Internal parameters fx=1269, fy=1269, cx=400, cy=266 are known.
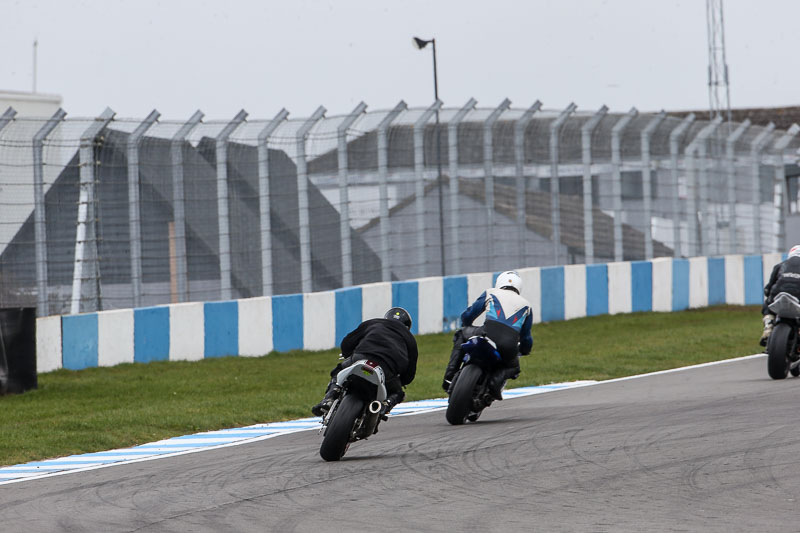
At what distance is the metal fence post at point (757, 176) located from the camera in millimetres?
27078

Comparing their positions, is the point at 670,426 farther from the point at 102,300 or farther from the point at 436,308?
the point at 436,308

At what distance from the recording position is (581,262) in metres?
21.5

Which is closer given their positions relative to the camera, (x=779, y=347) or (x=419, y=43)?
(x=779, y=347)

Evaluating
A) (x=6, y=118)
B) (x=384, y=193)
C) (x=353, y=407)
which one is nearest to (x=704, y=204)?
(x=384, y=193)

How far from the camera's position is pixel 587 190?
71.3 ft

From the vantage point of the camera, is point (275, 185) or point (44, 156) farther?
point (275, 185)

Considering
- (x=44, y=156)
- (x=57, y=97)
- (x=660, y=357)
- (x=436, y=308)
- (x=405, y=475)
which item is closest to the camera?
(x=405, y=475)

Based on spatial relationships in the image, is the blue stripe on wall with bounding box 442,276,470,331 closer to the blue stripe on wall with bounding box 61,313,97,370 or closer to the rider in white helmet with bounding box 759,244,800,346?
the blue stripe on wall with bounding box 61,313,97,370

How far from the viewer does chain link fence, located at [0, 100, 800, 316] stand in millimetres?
15234

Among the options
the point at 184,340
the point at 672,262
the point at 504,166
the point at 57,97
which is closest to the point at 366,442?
the point at 184,340

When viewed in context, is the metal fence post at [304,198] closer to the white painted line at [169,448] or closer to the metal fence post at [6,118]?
the metal fence post at [6,118]

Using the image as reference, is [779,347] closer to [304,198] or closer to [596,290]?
[304,198]

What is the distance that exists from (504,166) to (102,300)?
24.5 ft

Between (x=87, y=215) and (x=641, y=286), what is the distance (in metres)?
10.6
